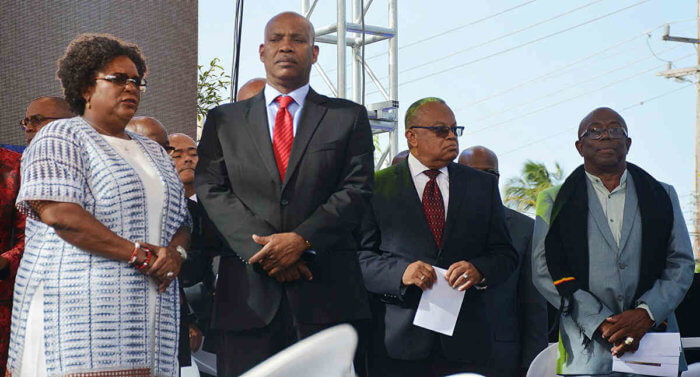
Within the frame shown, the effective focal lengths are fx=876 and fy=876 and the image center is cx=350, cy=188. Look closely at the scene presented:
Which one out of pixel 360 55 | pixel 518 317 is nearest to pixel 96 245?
pixel 518 317

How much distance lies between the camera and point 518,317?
453 cm

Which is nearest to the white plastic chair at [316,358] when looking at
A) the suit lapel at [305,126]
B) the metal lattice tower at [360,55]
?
the suit lapel at [305,126]

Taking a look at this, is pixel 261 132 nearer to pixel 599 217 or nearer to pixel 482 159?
pixel 599 217

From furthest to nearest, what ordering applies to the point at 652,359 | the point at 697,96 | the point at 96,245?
the point at 697,96 < the point at 652,359 < the point at 96,245

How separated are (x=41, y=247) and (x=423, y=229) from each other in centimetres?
158

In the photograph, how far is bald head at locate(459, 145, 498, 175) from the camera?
5.05 meters

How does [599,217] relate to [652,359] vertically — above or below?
above

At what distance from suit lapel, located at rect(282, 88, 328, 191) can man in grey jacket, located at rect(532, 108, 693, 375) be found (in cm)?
122

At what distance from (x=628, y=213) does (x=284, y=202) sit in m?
1.53

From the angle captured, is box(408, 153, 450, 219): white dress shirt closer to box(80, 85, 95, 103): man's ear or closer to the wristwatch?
the wristwatch

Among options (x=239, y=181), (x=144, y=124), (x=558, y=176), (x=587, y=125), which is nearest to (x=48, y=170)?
(x=239, y=181)

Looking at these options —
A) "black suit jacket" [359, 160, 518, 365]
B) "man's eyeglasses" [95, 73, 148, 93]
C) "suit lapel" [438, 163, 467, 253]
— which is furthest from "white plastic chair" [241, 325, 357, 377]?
"suit lapel" [438, 163, 467, 253]

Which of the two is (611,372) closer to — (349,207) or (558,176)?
(349,207)

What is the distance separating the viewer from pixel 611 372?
3545 mm
